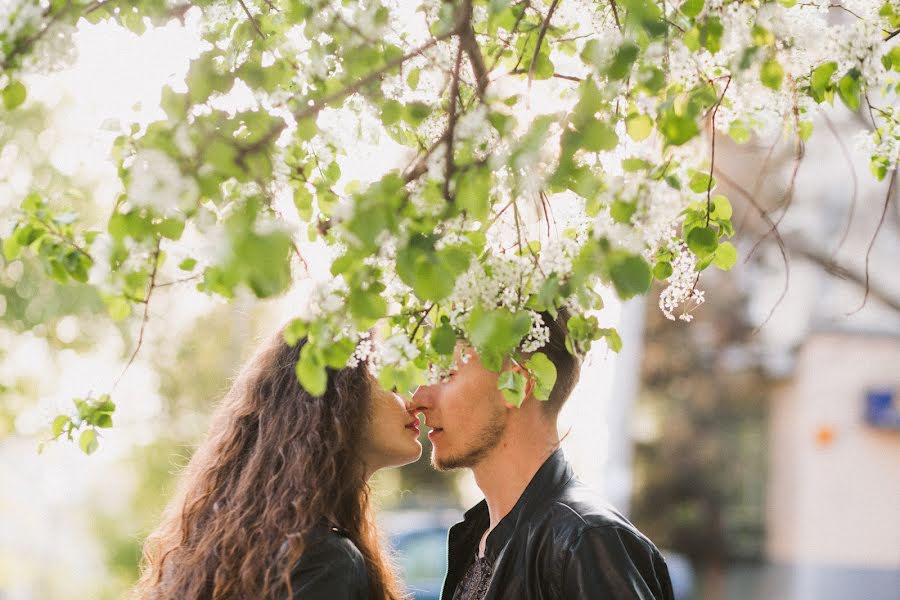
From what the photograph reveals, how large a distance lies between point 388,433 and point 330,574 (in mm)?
587

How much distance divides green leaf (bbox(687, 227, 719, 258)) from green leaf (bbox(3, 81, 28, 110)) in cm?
123

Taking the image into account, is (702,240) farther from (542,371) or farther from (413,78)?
(413,78)

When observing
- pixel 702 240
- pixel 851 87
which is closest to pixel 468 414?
pixel 702 240

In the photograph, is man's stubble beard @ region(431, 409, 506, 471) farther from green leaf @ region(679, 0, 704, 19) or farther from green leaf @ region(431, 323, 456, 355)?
green leaf @ region(679, 0, 704, 19)

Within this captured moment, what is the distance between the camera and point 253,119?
1.61m

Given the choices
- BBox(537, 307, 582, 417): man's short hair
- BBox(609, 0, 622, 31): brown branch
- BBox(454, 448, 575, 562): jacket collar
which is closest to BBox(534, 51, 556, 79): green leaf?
BBox(609, 0, 622, 31): brown branch

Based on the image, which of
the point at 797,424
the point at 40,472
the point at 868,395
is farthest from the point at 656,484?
the point at 40,472

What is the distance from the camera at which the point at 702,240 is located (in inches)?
76.2

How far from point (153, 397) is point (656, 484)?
629cm

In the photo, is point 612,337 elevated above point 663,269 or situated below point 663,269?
below

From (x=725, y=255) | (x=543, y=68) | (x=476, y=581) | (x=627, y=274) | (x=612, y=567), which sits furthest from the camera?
(x=476, y=581)

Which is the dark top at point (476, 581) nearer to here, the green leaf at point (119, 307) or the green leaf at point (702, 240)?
the green leaf at point (702, 240)

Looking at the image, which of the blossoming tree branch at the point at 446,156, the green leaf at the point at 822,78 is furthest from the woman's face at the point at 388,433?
the green leaf at the point at 822,78

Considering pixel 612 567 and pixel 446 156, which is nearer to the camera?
pixel 446 156
